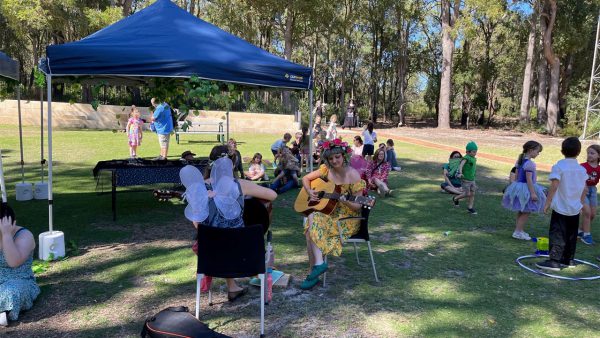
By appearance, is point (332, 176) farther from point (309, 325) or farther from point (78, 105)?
point (78, 105)

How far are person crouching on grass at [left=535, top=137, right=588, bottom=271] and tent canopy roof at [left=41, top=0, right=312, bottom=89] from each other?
3352 mm

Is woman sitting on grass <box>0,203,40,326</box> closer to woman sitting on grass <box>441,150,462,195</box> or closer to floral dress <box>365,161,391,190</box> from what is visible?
floral dress <box>365,161,391,190</box>

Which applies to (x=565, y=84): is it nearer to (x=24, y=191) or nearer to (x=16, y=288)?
(x=24, y=191)

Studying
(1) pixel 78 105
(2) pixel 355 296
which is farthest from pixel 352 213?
(1) pixel 78 105

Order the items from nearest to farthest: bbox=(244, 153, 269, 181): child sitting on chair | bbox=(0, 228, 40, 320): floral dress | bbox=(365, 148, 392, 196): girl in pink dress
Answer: bbox=(0, 228, 40, 320): floral dress → bbox=(365, 148, 392, 196): girl in pink dress → bbox=(244, 153, 269, 181): child sitting on chair

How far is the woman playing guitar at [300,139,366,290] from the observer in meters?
4.23

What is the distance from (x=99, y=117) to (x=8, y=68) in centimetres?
1793

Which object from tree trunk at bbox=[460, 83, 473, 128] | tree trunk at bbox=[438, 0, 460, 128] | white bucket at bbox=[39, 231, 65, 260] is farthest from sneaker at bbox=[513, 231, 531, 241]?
tree trunk at bbox=[460, 83, 473, 128]

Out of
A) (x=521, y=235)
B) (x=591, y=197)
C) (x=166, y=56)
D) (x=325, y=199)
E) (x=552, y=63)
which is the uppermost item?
(x=552, y=63)

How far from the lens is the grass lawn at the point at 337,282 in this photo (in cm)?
→ 360

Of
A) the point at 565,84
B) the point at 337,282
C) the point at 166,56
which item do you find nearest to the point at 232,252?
the point at 337,282

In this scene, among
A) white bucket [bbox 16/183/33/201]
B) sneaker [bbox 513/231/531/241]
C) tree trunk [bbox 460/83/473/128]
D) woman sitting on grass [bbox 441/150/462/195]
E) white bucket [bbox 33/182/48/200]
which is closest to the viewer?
sneaker [bbox 513/231/531/241]

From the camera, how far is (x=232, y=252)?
332cm

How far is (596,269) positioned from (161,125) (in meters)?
8.95
